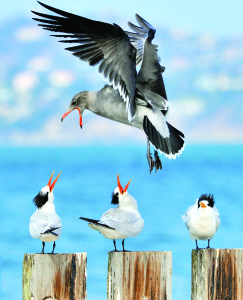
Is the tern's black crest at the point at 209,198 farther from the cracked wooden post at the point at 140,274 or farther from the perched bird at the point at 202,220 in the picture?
the cracked wooden post at the point at 140,274

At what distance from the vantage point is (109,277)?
Result: 320 cm

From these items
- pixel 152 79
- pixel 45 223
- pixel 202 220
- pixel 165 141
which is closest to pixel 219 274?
pixel 202 220

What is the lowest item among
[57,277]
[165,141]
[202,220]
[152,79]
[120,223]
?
[57,277]

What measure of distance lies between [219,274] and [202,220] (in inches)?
48.4

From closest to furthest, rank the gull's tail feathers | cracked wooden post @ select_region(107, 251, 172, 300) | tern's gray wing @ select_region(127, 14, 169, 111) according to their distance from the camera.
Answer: cracked wooden post @ select_region(107, 251, 172, 300) < the gull's tail feathers < tern's gray wing @ select_region(127, 14, 169, 111)

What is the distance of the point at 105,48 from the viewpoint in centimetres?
523

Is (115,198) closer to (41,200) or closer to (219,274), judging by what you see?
(41,200)

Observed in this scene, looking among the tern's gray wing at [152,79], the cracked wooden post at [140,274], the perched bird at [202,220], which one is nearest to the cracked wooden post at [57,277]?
the cracked wooden post at [140,274]

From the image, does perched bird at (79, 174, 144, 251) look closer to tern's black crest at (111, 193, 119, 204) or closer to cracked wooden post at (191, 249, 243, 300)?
tern's black crest at (111, 193, 119, 204)

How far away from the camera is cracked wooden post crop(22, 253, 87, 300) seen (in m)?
3.21

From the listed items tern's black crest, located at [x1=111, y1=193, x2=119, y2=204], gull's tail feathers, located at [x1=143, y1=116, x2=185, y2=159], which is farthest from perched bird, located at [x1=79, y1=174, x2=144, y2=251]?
gull's tail feathers, located at [x1=143, y1=116, x2=185, y2=159]

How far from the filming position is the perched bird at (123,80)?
5.15 meters

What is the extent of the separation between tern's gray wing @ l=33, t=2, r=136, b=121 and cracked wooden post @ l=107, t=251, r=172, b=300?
2.29 m

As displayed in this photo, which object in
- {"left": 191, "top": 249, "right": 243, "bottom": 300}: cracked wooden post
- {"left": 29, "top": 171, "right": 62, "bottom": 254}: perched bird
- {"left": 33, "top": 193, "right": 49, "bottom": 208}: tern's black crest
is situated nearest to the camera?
{"left": 191, "top": 249, "right": 243, "bottom": 300}: cracked wooden post
